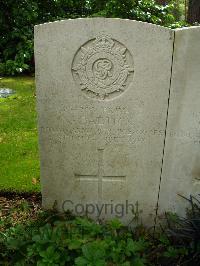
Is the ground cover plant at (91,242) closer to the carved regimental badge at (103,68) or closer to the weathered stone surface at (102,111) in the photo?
the weathered stone surface at (102,111)

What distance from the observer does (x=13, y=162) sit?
445cm

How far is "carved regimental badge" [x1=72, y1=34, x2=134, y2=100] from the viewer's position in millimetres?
2984

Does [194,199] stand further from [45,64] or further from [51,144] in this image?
[45,64]

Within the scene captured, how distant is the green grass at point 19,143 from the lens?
412 centimetres

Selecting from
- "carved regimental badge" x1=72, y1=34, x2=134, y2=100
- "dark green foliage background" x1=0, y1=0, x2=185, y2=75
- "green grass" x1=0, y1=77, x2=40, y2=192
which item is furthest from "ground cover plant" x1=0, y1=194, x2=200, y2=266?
"dark green foliage background" x1=0, y1=0, x2=185, y2=75

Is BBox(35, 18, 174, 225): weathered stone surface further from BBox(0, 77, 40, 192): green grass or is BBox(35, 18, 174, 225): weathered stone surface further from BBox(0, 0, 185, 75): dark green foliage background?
BBox(0, 0, 185, 75): dark green foliage background

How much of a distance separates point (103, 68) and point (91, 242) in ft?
4.40

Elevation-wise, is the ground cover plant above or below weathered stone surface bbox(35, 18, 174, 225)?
below

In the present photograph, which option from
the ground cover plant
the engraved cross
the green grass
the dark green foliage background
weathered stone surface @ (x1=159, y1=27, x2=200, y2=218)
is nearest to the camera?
the ground cover plant

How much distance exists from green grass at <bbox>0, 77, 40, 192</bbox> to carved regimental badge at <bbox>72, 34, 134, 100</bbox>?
1.49 metres

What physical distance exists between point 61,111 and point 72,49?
534 millimetres

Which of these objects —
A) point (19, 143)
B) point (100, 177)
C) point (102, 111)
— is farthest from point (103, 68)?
point (19, 143)

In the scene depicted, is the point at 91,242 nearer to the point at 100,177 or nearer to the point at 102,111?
the point at 100,177

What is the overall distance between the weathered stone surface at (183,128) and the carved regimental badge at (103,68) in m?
0.40
